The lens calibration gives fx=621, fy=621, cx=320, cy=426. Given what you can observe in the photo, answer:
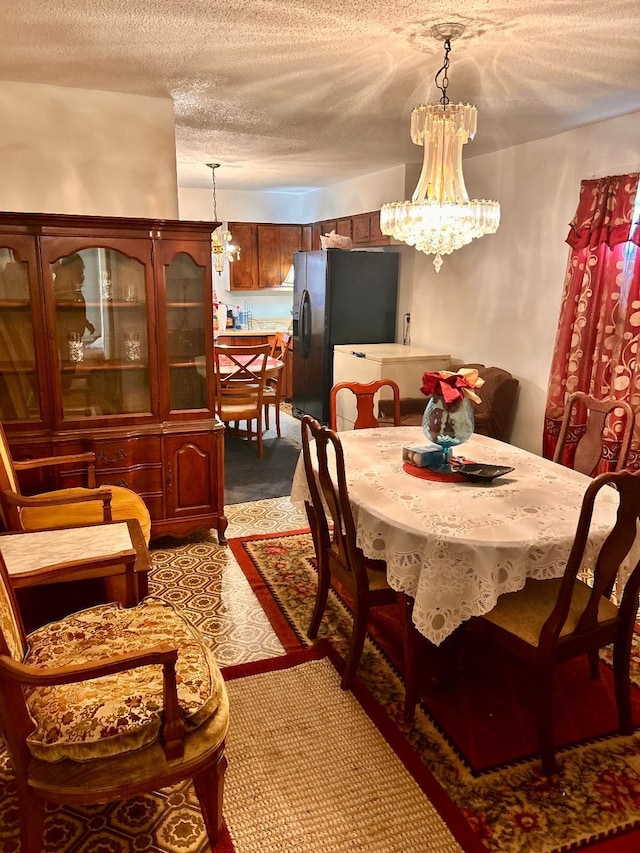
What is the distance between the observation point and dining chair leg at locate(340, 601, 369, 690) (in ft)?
7.48

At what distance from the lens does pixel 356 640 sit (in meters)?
2.30

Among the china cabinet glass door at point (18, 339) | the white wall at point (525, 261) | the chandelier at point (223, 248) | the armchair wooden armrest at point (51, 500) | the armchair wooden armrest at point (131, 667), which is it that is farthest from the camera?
the chandelier at point (223, 248)

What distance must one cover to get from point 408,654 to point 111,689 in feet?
3.39

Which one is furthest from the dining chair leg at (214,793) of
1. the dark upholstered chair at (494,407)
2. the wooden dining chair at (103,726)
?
the dark upholstered chair at (494,407)

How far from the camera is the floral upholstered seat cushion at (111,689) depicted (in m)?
1.44

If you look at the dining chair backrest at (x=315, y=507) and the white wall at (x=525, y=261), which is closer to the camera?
the dining chair backrest at (x=315, y=507)

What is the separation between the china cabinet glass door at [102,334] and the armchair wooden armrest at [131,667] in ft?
6.79

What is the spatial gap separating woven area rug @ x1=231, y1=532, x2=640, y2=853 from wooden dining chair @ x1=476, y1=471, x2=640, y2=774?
0.30ft

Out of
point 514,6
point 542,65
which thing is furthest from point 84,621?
point 542,65

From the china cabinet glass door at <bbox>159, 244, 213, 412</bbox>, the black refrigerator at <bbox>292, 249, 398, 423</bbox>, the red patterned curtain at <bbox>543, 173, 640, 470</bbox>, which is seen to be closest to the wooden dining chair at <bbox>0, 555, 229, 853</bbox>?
the china cabinet glass door at <bbox>159, 244, 213, 412</bbox>

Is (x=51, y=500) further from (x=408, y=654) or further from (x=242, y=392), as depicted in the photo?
(x=242, y=392)

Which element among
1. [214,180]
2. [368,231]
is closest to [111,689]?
[368,231]

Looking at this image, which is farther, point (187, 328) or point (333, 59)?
point (187, 328)

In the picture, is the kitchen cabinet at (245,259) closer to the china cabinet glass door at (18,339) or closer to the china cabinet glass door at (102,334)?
the china cabinet glass door at (102,334)
